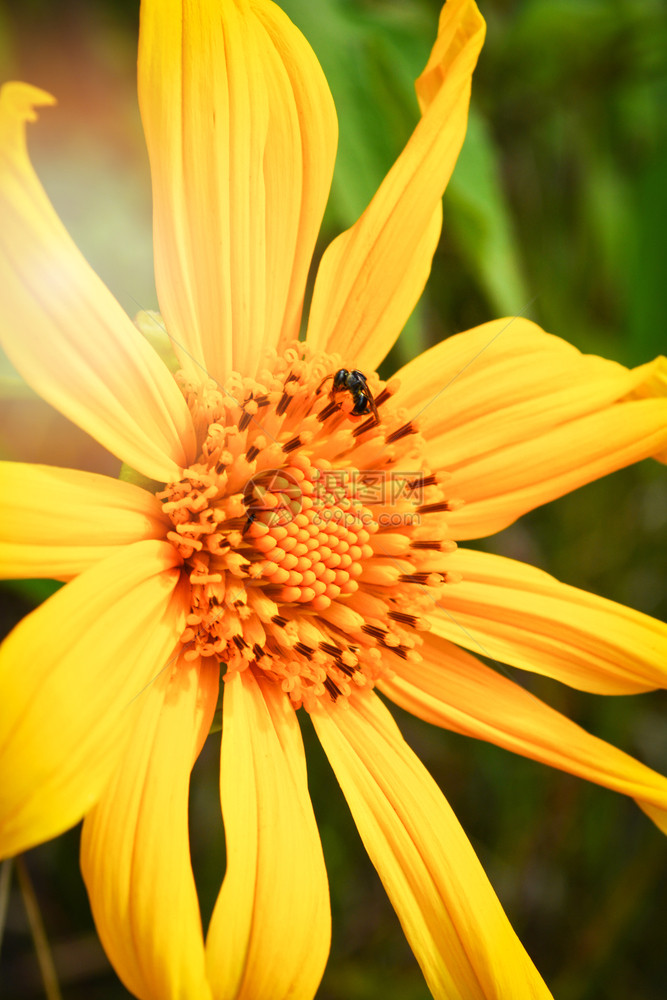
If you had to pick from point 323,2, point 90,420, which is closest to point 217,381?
point 90,420

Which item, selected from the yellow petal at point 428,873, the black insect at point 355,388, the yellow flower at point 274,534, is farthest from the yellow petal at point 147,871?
the black insect at point 355,388

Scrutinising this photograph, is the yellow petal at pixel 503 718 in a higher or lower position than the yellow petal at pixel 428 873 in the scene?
higher

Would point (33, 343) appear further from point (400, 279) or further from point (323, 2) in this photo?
point (323, 2)

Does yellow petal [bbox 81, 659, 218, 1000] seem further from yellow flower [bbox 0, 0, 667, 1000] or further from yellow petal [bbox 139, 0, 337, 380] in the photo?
yellow petal [bbox 139, 0, 337, 380]

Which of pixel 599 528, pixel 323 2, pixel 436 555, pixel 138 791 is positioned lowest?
pixel 138 791

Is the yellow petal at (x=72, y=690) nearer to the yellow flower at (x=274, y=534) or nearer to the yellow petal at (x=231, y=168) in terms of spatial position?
the yellow flower at (x=274, y=534)

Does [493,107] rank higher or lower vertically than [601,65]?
lower
